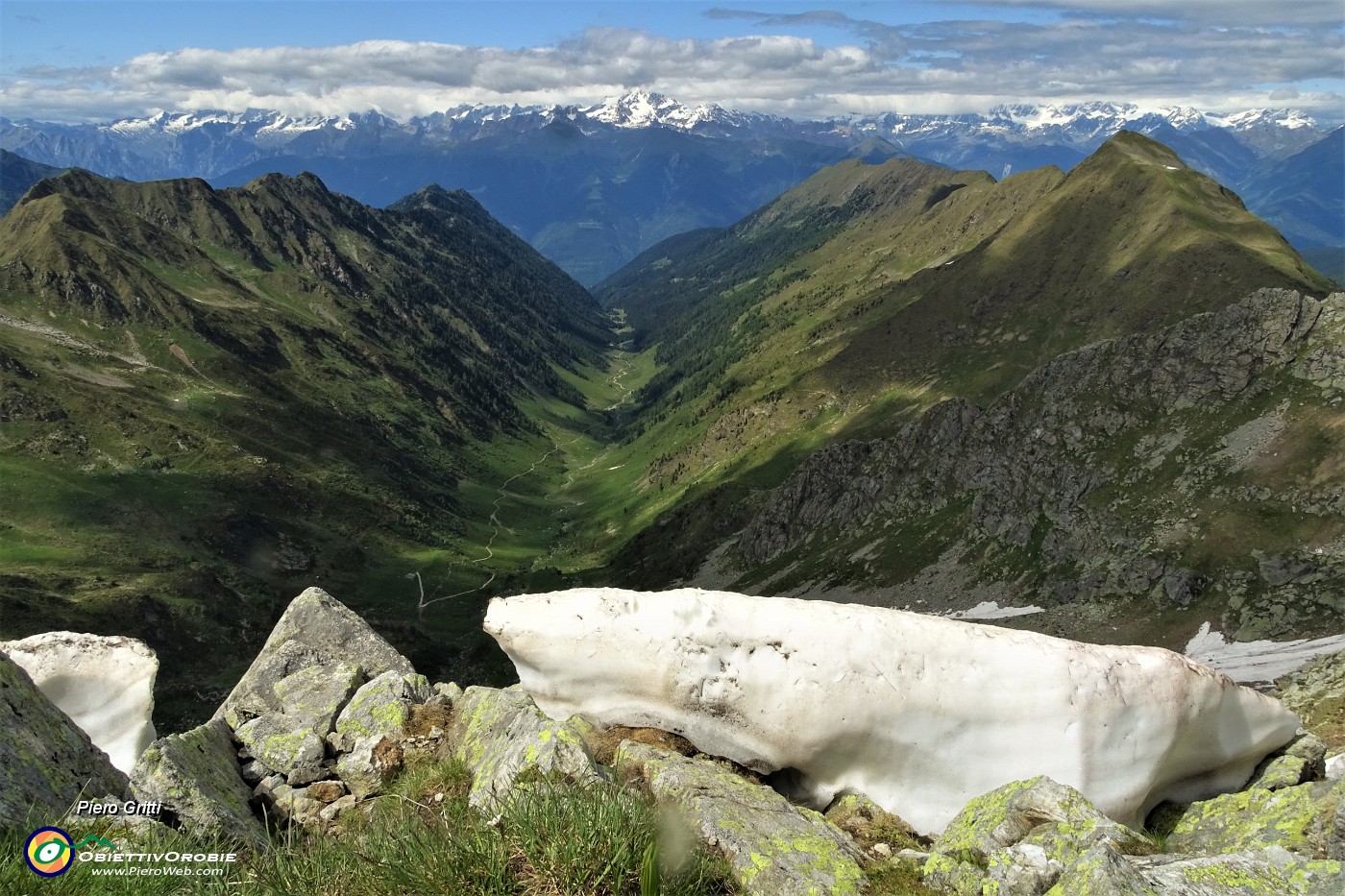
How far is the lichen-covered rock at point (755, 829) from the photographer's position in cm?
1162

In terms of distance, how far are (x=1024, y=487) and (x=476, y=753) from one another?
5065 inches

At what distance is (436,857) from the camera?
9461 millimetres

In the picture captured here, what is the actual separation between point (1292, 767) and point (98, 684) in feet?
93.2

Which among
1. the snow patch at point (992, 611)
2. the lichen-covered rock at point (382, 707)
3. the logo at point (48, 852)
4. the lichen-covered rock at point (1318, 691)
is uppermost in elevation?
the logo at point (48, 852)

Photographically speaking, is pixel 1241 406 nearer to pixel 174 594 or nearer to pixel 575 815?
pixel 575 815

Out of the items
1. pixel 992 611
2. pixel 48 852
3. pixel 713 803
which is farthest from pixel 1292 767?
pixel 992 611

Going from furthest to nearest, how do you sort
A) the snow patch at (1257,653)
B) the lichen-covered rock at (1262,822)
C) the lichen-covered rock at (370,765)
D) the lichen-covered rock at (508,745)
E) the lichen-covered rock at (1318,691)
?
1. the snow patch at (1257,653)
2. the lichen-covered rock at (1318,691)
3. the lichen-covered rock at (370,765)
4. the lichen-covered rock at (1262,822)
5. the lichen-covered rock at (508,745)

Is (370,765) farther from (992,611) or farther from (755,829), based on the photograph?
(992,611)

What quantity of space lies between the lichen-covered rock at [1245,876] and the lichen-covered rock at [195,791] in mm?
12874

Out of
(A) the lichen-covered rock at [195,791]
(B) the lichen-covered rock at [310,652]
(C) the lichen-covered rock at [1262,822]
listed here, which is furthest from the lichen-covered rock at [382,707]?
(C) the lichen-covered rock at [1262,822]

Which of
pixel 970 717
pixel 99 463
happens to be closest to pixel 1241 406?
pixel 970 717

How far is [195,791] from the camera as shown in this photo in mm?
14375

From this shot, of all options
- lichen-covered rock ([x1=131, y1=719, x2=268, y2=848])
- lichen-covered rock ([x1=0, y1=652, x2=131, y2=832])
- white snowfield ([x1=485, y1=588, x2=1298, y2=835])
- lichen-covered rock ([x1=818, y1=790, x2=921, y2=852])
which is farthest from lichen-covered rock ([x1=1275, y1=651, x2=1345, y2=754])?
lichen-covered rock ([x1=0, y1=652, x2=131, y2=832])

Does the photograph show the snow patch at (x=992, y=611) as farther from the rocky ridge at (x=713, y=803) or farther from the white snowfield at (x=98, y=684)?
the white snowfield at (x=98, y=684)
